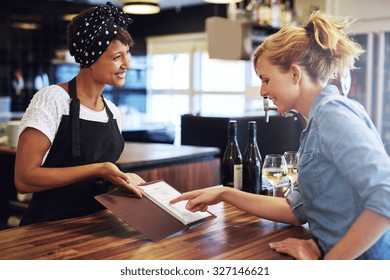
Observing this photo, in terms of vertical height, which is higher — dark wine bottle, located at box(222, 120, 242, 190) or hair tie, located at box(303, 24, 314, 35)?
hair tie, located at box(303, 24, 314, 35)

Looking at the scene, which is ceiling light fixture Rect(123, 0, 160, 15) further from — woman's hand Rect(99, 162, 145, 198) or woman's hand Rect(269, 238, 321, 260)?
woman's hand Rect(269, 238, 321, 260)

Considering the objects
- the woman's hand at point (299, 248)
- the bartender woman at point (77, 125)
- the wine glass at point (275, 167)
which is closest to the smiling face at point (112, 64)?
the bartender woman at point (77, 125)

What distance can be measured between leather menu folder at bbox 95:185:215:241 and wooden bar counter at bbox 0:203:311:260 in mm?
24

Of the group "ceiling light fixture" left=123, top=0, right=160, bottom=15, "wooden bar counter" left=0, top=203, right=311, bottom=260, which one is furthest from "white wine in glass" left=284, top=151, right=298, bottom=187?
"ceiling light fixture" left=123, top=0, right=160, bottom=15

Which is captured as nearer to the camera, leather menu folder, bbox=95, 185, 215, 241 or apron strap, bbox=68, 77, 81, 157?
leather menu folder, bbox=95, 185, 215, 241

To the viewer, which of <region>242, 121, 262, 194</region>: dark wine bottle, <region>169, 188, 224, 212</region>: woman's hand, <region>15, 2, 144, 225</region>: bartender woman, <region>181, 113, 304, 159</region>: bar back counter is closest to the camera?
<region>169, 188, 224, 212</region>: woman's hand

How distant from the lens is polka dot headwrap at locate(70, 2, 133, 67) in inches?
66.4

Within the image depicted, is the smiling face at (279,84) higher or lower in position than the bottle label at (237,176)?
higher

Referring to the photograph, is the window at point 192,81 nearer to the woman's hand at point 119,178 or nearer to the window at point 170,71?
the window at point 170,71

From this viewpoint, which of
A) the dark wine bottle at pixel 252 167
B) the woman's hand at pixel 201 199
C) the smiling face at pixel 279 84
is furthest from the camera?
the dark wine bottle at pixel 252 167

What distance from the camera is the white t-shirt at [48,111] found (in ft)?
5.21

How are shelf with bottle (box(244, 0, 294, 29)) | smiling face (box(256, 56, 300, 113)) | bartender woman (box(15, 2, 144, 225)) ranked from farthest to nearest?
1. shelf with bottle (box(244, 0, 294, 29))
2. bartender woman (box(15, 2, 144, 225))
3. smiling face (box(256, 56, 300, 113))

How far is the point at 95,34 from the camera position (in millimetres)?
1676

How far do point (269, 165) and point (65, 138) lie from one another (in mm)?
716
